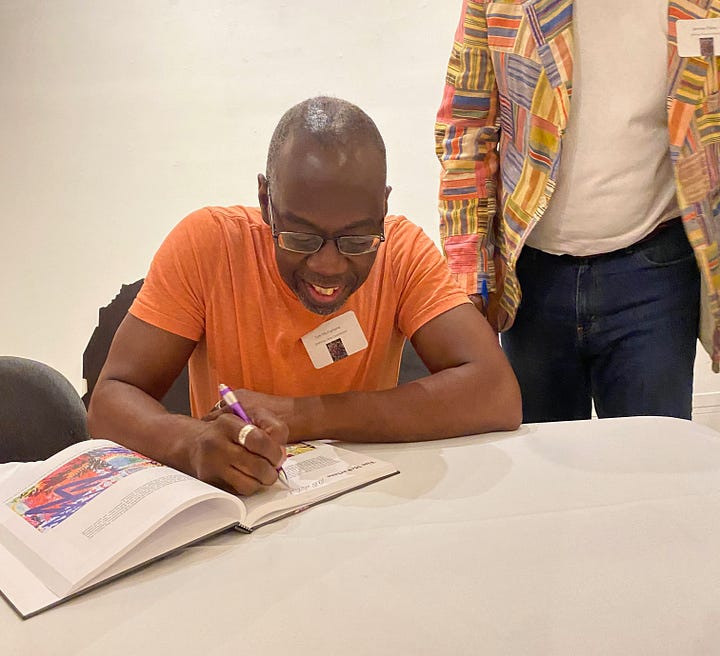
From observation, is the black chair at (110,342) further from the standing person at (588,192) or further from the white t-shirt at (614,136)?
the white t-shirt at (614,136)

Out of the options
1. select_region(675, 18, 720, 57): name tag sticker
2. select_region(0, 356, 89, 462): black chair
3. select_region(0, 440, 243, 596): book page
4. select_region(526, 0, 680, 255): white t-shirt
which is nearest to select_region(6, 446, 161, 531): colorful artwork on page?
select_region(0, 440, 243, 596): book page

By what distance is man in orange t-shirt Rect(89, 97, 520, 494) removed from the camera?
4.00ft

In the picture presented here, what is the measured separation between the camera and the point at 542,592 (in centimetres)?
74

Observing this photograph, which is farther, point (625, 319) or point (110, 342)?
point (110, 342)

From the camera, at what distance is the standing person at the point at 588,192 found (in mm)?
1470

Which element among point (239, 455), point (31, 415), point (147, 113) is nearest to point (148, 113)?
point (147, 113)

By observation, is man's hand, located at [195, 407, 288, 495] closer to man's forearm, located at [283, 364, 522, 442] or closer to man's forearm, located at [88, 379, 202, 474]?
man's forearm, located at [88, 379, 202, 474]

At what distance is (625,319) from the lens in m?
1.55

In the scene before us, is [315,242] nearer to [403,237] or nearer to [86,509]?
[403,237]

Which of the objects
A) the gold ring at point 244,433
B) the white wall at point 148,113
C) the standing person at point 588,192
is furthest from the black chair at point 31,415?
the white wall at point 148,113

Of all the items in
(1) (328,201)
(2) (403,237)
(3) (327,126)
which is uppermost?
(3) (327,126)

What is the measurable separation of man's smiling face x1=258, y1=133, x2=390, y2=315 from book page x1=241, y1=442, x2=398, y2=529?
30 centimetres

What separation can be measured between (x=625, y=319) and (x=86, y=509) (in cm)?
114

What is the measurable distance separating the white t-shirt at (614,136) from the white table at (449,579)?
2.08 ft
